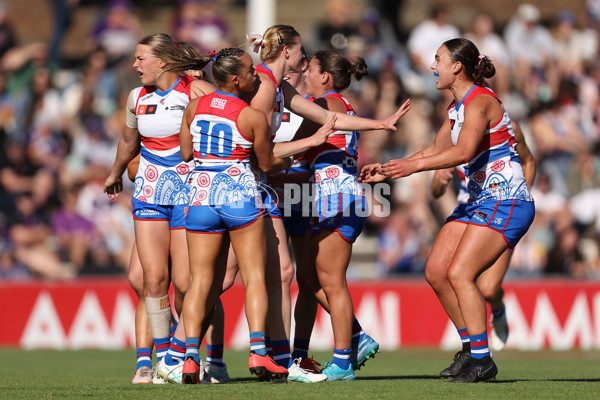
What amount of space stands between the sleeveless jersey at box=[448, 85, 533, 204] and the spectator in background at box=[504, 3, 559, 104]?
32.1 ft

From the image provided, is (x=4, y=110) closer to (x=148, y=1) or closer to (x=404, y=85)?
(x=148, y=1)

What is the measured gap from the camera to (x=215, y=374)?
304 inches

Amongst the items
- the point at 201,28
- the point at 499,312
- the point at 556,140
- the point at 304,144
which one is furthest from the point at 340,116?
the point at 201,28

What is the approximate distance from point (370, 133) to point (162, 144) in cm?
A: 878

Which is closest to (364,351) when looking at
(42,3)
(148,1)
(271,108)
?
(271,108)

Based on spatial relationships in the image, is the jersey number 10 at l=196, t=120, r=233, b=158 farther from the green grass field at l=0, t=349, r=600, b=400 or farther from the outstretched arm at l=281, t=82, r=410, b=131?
the green grass field at l=0, t=349, r=600, b=400

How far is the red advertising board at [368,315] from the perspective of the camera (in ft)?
45.3

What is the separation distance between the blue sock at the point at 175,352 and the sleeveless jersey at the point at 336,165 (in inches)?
62.2

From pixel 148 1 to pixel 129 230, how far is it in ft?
19.7

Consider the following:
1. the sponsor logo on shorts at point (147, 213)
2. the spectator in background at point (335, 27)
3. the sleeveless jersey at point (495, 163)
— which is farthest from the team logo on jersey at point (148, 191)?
the spectator in background at point (335, 27)

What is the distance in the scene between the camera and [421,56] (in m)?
16.7

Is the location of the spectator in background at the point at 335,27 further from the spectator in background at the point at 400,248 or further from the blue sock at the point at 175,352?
the blue sock at the point at 175,352

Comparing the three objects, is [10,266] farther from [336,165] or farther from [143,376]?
[336,165]

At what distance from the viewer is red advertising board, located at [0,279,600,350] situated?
45.3 ft
